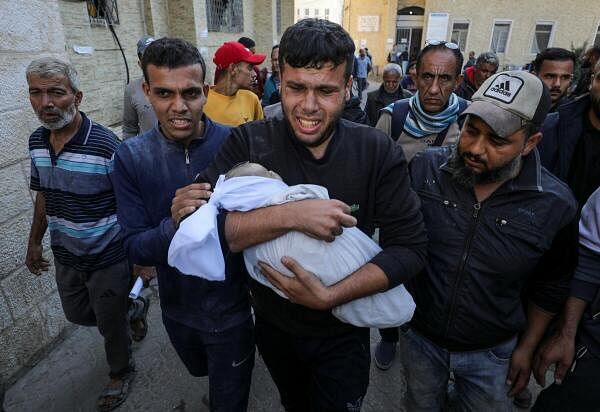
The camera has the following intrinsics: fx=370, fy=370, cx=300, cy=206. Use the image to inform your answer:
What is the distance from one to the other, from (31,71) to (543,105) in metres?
2.75

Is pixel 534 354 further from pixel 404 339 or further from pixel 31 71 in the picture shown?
pixel 31 71

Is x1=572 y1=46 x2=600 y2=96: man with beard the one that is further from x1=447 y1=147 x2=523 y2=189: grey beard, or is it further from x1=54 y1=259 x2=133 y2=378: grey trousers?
x1=54 y1=259 x2=133 y2=378: grey trousers

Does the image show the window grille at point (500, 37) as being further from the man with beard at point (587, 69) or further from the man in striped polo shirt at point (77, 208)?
the man in striped polo shirt at point (77, 208)

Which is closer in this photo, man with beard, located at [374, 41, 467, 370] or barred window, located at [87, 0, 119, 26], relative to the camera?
man with beard, located at [374, 41, 467, 370]

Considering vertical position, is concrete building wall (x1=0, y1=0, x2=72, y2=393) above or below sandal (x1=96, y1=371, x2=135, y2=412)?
above

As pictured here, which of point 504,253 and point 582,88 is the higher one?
point 582,88

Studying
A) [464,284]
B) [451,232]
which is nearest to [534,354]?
[464,284]

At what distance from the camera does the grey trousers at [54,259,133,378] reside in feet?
8.17

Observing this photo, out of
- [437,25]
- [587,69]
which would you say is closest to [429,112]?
[587,69]

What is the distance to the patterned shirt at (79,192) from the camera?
2281 mm

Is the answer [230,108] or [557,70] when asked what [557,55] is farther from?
[230,108]

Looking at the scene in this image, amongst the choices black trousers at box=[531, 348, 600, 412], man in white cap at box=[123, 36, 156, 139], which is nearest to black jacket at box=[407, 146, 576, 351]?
black trousers at box=[531, 348, 600, 412]

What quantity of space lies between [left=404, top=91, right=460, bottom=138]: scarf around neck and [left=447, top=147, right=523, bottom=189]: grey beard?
1.18 metres

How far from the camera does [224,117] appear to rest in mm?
3531
